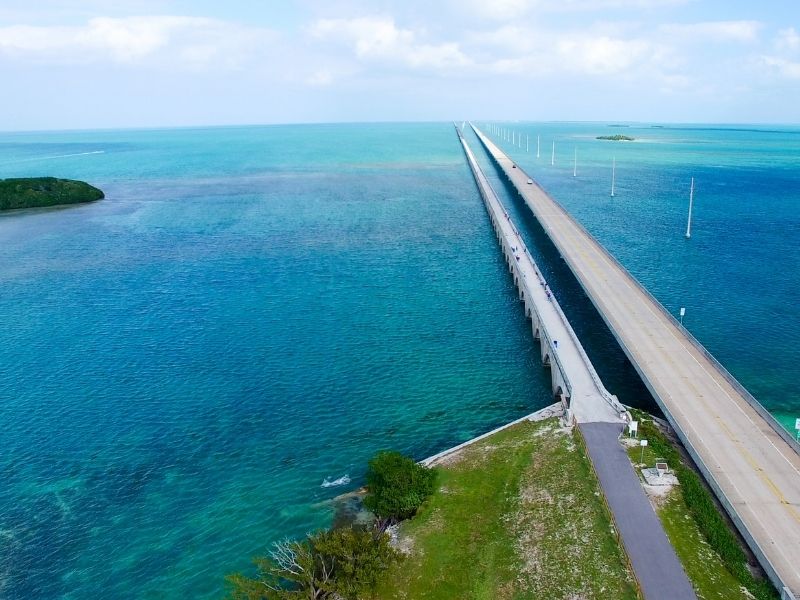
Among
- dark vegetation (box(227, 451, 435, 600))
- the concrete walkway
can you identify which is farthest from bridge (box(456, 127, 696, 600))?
dark vegetation (box(227, 451, 435, 600))

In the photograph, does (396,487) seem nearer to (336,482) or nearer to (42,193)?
(336,482)

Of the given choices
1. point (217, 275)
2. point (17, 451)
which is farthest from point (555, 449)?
point (217, 275)

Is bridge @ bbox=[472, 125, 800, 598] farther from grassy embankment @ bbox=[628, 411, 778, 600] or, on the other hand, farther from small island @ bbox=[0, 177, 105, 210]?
small island @ bbox=[0, 177, 105, 210]

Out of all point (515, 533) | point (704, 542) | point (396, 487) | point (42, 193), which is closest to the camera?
point (704, 542)

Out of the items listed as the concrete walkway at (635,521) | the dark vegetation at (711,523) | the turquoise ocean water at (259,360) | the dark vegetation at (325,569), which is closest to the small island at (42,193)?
the turquoise ocean water at (259,360)

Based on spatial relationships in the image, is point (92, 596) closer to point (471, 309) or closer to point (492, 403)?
point (492, 403)

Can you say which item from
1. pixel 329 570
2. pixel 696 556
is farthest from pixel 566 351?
pixel 329 570
